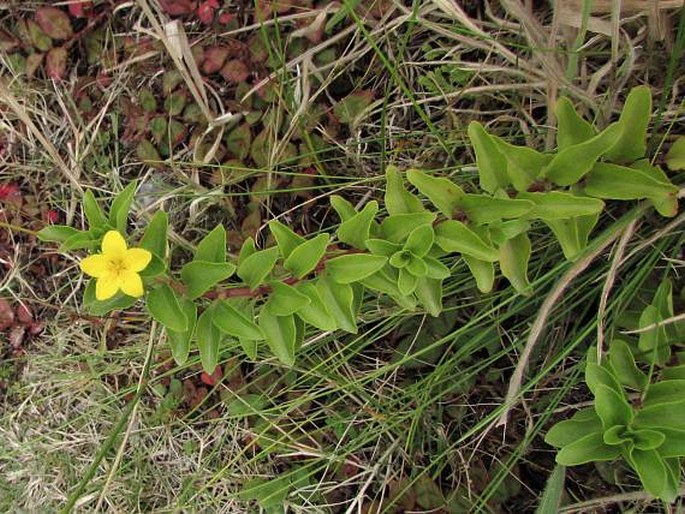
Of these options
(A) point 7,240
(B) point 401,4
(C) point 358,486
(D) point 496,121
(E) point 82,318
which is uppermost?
(B) point 401,4

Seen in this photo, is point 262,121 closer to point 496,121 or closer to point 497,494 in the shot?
point 496,121

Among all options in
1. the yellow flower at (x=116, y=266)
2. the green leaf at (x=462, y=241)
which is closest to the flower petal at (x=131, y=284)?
the yellow flower at (x=116, y=266)

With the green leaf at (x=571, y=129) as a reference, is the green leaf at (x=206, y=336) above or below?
below

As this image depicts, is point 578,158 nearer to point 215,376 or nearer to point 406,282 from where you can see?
point 406,282

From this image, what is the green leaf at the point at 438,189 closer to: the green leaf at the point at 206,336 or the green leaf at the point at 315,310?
the green leaf at the point at 315,310

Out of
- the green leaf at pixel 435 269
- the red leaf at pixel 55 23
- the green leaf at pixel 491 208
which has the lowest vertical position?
the green leaf at pixel 435 269

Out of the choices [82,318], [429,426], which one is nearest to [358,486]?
[429,426]

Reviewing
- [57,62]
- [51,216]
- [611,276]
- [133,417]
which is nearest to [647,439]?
[611,276]
